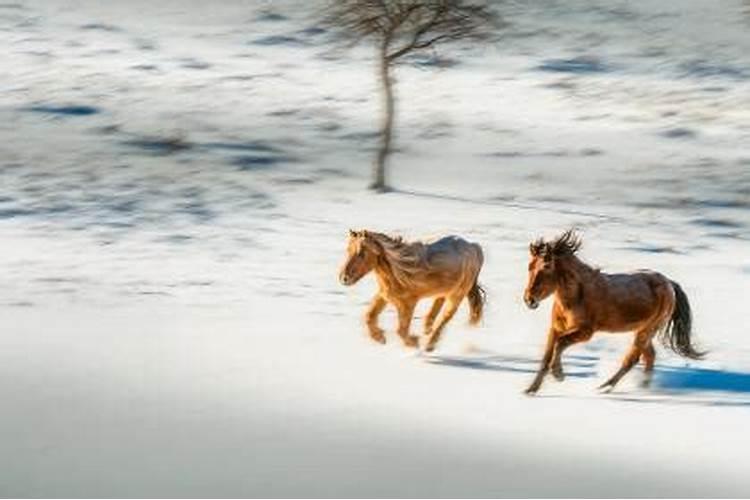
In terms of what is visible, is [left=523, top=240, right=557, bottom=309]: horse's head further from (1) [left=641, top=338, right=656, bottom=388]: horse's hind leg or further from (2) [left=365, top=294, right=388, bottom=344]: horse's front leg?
(2) [left=365, top=294, right=388, bottom=344]: horse's front leg

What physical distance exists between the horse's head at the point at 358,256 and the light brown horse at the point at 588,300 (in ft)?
6.18

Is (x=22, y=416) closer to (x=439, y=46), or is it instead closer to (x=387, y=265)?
(x=387, y=265)

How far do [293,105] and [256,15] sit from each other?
31.9ft

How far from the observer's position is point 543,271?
14.6 m

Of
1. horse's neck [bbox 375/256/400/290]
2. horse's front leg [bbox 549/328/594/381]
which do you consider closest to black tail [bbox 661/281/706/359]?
horse's front leg [bbox 549/328/594/381]

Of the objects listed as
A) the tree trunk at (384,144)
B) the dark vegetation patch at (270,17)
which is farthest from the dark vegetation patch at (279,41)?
the tree trunk at (384,144)

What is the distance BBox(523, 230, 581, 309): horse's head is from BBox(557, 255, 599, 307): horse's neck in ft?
0.19

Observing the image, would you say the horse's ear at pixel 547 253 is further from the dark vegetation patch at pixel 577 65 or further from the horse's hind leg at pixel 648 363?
the dark vegetation patch at pixel 577 65

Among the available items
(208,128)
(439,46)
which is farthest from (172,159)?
(439,46)

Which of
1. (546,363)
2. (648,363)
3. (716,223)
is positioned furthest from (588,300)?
(716,223)

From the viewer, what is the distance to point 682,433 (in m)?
14.0

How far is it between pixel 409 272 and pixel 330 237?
29.0 feet

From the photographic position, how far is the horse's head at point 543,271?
48.0 ft

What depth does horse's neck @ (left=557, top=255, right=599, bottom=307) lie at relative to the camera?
14809mm
